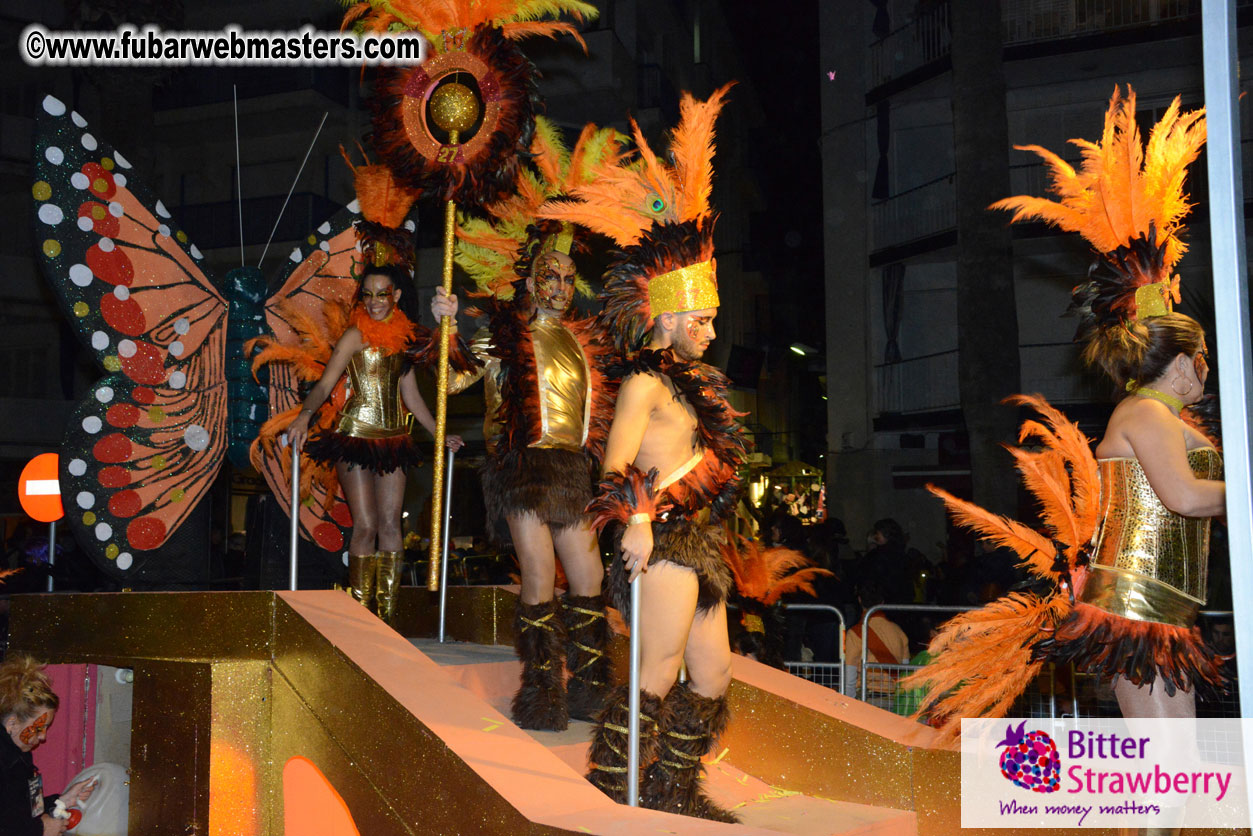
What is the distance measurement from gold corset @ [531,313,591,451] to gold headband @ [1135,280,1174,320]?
7.49 feet

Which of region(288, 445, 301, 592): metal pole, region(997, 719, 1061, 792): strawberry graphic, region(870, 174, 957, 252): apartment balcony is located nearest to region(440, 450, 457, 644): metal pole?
region(288, 445, 301, 592): metal pole

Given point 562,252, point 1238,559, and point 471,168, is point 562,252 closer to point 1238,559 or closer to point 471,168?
point 471,168

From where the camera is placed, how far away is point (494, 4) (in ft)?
16.8

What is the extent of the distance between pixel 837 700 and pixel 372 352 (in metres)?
2.94

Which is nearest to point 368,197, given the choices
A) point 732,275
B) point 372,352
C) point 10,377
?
point 372,352

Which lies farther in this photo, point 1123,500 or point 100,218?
point 100,218

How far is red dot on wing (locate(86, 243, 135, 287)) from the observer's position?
6.00 meters

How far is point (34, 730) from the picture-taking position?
452cm

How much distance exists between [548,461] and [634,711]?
1541mm

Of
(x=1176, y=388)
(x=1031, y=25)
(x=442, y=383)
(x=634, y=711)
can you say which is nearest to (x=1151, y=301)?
(x=1176, y=388)

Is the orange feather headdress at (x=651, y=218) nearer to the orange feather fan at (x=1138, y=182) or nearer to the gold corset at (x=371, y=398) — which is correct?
the orange feather fan at (x=1138, y=182)

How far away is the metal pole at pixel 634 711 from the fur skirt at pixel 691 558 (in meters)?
0.23

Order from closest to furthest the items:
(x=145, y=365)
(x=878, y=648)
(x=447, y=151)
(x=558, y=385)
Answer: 1. (x=558, y=385)
2. (x=447, y=151)
3. (x=145, y=365)
4. (x=878, y=648)

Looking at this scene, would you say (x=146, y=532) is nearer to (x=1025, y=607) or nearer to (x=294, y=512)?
(x=294, y=512)
